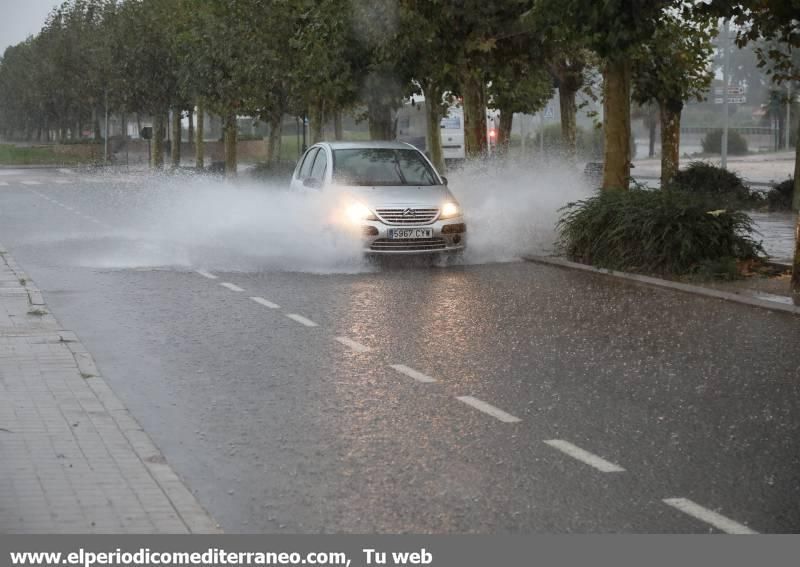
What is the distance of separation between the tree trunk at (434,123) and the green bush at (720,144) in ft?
149

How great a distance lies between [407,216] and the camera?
18984 millimetres

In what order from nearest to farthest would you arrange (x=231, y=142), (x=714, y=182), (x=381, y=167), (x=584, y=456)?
(x=584, y=456), (x=381, y=167), (x=714, y=182), (x=231, y=142)

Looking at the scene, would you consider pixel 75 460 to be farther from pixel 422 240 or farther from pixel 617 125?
pixel 617 125

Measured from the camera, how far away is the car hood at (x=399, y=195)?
19.0 m

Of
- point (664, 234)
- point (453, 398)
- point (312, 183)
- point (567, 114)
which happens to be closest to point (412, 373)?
point (453, 398)

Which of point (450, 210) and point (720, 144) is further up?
point (720, 144)

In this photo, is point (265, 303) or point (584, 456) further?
point (265, 303)

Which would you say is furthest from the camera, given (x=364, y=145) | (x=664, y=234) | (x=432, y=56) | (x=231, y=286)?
(x=432, y=56)

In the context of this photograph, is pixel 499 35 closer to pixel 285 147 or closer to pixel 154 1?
pixel 154 1

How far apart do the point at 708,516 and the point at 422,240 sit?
41.1 feet

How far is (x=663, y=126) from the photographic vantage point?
37062mm

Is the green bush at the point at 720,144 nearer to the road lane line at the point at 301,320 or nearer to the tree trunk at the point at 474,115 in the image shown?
the tree trunk at the point at 474,115

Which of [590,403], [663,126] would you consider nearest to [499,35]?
[663,126]

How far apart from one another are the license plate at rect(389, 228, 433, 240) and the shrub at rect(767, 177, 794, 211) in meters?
15.0
